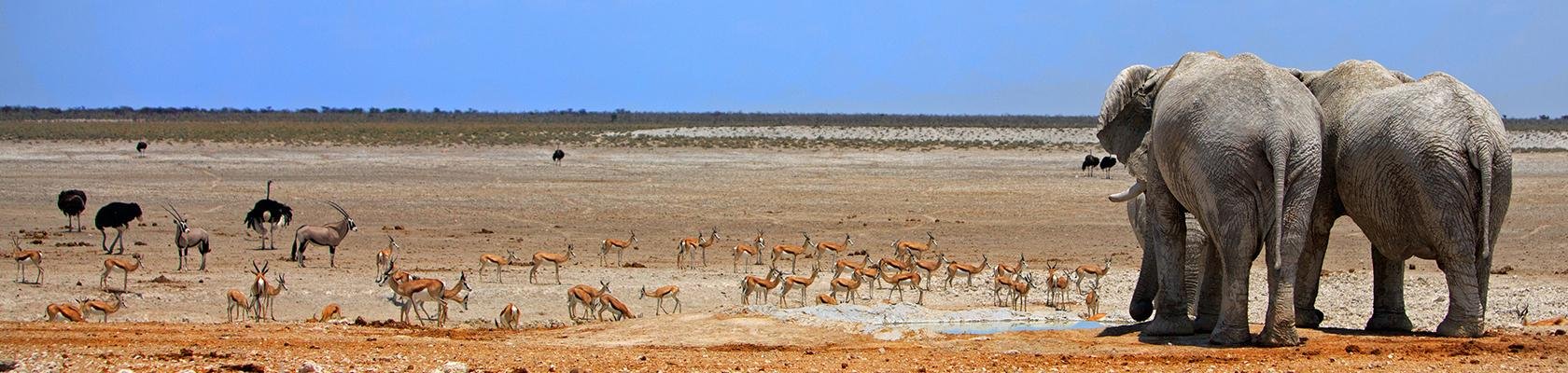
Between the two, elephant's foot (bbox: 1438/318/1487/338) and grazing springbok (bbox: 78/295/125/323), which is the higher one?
elephant's foot (bbox: 1438/318/1487/338)

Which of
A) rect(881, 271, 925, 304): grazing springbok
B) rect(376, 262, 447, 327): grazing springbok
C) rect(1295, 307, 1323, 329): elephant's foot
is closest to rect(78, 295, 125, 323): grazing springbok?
rect(376, 262, 447, 327): grazing springbok

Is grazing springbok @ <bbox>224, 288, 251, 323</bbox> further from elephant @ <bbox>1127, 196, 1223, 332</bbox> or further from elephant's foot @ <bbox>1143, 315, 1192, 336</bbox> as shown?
elephant's foot @ <bbox>1143, 315, 1192, 336</bbox>

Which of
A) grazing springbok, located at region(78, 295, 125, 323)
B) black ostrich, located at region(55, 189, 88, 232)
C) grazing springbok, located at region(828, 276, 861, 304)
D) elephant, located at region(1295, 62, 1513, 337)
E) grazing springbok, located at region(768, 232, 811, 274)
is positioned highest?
elephant, located at region(1295, 62, 1513, 337)

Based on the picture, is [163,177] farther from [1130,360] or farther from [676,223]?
[1130,360]

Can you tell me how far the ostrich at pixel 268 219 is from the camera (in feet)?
75.5

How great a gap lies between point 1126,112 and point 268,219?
1574cm

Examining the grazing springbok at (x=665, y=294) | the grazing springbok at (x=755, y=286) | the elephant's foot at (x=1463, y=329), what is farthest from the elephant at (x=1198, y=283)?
the grazing springbok at (x=665, y=294)

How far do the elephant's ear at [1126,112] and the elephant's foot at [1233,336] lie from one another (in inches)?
64.3

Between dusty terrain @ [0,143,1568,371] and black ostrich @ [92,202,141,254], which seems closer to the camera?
dusty terrain @ [0,143,1568,371]

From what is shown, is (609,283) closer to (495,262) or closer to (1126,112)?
(495,262)

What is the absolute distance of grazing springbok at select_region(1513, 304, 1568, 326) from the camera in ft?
42.1

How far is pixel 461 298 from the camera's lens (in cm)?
1543

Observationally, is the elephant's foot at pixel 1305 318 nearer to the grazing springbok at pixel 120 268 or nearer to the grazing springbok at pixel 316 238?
the grazing springbok at pixel 120 268

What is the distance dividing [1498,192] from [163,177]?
3446 cm
